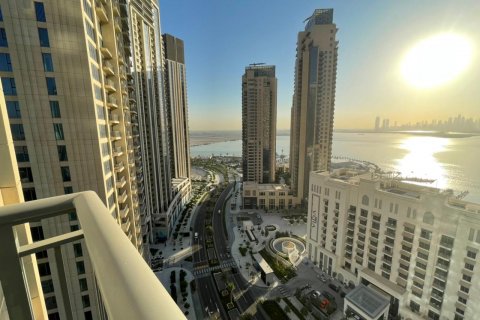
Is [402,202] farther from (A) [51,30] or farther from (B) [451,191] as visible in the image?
(A) [51,30]

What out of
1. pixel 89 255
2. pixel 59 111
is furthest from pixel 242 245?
pixel 89 255

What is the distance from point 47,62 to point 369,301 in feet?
58.8

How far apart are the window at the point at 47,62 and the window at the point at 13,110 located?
1.29 metres

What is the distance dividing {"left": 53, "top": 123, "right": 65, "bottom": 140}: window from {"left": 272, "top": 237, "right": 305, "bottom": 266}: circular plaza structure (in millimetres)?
17181

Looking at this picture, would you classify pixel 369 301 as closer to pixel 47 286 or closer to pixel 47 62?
pixel 47 286

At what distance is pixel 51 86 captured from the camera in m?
6.34

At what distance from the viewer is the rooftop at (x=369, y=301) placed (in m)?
11.5

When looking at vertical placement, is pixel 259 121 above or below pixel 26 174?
above

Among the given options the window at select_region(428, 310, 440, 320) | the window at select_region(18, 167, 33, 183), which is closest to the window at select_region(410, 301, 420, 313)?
the window at select_region(428, 310, 440, 320)

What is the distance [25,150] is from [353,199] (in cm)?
1652

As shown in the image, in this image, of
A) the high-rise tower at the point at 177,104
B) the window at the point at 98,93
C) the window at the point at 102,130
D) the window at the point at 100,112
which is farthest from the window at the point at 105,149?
the high-rise tower at the point at 177,104

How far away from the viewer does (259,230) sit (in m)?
23.2

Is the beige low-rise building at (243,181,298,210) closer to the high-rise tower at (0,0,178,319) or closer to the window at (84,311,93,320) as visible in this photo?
the high-rise tower at (0,0,178,319)

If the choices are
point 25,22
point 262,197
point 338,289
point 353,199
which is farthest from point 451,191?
point 262,197
